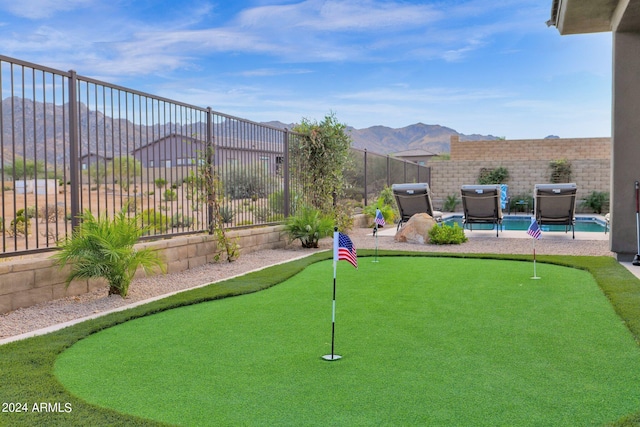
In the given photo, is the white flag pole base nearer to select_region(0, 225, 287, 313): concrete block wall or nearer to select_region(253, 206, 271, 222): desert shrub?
select_region(0, 225, 287, 313): concrete block wall

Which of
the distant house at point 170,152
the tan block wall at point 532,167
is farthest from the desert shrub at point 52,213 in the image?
the tan block wall at point 532,167

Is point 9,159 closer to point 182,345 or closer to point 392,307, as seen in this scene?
point 182,345

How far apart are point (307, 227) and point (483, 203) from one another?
4.44m

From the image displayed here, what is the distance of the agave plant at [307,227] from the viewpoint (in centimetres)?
1002

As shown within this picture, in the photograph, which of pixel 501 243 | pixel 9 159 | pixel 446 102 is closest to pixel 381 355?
pixel 9 159

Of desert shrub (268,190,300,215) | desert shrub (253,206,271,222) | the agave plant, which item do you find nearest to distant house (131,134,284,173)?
desert shrub (253,206,271,222)

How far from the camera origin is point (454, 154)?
3262cm

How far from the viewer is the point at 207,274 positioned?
7.19 metres

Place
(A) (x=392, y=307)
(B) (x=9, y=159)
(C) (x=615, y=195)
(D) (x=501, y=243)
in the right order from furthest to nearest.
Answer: (D) (x=501, y=243)
(C) (x=615, y=195)
(B) (x=9, y=159)
(A) (x=392, y=307)

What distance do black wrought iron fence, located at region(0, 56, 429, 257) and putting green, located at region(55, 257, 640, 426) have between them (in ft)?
7.12

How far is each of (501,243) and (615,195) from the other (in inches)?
113

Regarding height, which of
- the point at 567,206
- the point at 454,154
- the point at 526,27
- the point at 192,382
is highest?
the point at 526,27

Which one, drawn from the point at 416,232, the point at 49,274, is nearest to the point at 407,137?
the point at 416,232

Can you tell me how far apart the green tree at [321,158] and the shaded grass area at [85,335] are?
4.86 metres
